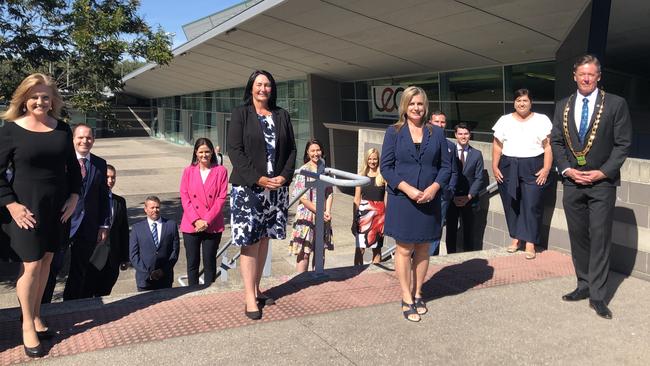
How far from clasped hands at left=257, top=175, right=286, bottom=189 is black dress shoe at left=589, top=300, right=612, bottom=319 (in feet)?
7.86

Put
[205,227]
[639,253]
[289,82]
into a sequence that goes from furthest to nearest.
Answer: [289,82]
[205,227]
[639,253]

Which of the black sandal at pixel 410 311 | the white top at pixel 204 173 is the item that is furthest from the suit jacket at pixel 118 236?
the black sandal at pixel 410 311

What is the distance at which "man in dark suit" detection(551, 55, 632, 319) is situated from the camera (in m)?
3.78

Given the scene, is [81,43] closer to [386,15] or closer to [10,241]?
[10,241]

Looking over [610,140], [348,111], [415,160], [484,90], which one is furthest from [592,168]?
[348,111]

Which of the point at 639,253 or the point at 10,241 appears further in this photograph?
the point at 639,253

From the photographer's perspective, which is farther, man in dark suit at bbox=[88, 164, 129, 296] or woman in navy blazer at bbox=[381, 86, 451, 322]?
man in dark suit at bbox=[88, 164, 129, 296]

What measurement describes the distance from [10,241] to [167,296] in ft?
4.18

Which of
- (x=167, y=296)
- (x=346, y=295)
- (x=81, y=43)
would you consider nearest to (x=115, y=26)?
(x=81, y=43)

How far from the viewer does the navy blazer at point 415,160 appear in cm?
367

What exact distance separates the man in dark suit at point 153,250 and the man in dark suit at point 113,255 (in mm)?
309

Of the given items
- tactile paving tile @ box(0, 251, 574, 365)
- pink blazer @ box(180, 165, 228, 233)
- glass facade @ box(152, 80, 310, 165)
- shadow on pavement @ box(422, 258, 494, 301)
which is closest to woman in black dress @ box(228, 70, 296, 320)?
tactile paving tile @ box(0, 251, 574, 365)

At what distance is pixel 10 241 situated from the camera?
9.91ft

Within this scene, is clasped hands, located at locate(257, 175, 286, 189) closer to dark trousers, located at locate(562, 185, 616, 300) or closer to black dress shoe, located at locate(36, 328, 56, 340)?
black dress shoe, located at locate(36, 328, 56, 340)
